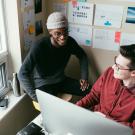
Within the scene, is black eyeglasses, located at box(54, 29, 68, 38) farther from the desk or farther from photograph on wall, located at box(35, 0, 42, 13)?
the desk

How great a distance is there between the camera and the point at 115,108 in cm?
161

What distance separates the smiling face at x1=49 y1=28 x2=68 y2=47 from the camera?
202cm

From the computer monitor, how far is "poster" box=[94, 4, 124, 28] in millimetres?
1249

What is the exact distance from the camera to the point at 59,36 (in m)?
2.05

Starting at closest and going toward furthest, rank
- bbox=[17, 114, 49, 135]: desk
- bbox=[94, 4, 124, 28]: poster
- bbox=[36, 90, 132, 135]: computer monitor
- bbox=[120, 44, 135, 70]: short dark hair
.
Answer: bbox=[36, 90, 132, 135]: computer monitor
bbox=[17, 114, 49, 135]: desk
bbox=[120, 44, 135, 70]: short dark hair
bbox=[94, 4, 124, 28]: poster

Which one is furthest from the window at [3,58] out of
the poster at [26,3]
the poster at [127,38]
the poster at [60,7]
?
the poster at [127,38]

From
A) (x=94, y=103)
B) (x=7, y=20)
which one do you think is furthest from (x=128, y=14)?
(x=7, y=20)

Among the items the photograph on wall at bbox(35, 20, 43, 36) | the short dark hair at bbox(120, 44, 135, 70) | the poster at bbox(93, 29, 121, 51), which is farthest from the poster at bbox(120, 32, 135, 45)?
the photograph on wall at bbox(35, 20, 43, 36)

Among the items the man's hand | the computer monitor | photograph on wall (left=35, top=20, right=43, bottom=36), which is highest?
photograph on wall (left=35, top=20, right=43, bottom=36)

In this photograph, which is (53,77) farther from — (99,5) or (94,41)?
(99,5)

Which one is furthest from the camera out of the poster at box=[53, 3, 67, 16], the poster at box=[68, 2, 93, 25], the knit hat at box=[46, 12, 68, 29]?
the poster at box=[53, 3, 67, 16]

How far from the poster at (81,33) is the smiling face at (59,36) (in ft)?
1.07

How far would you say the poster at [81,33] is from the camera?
92.4 inches

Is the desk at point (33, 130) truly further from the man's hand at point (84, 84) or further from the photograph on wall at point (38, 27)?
the photograph on wall at point (38, 27)
